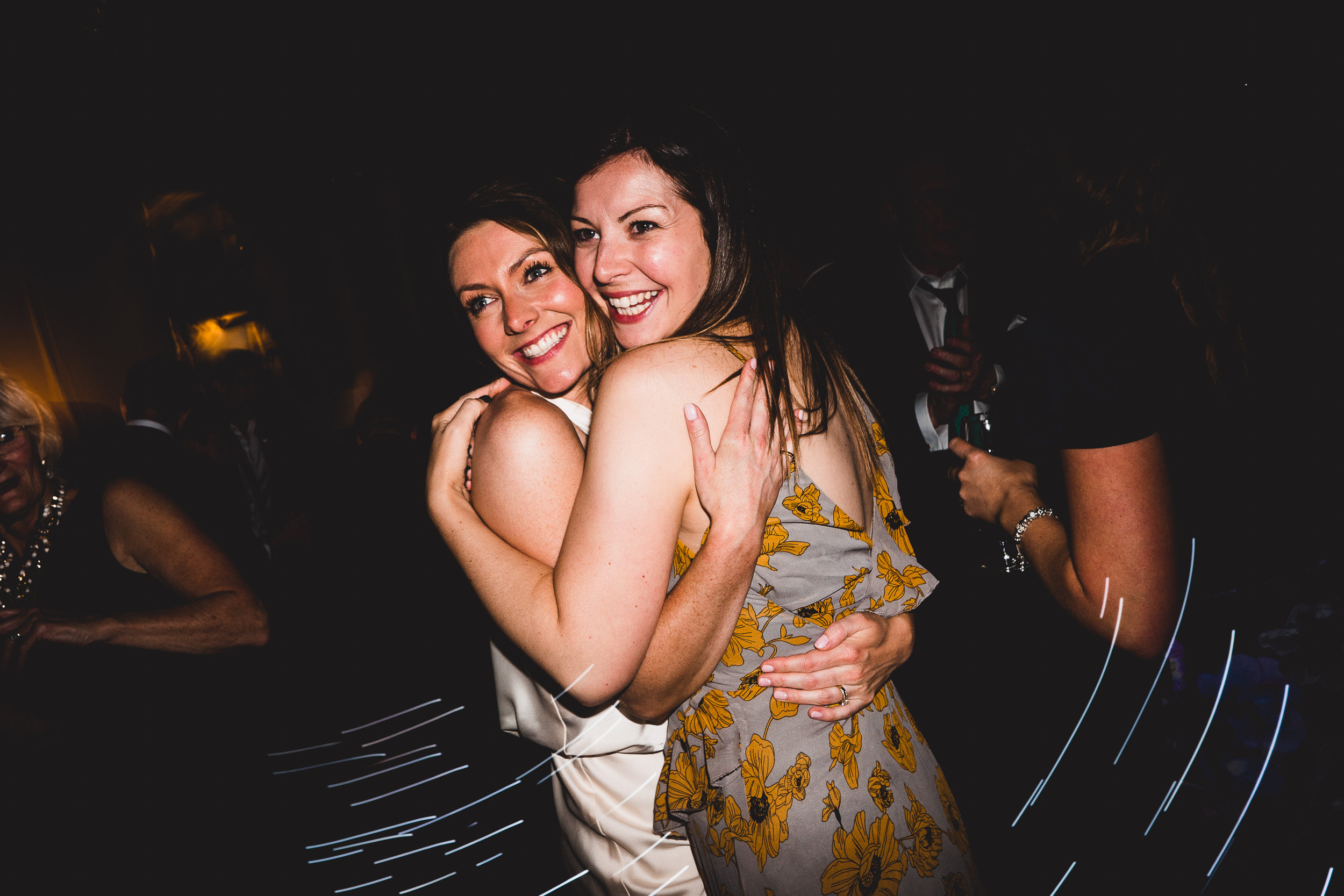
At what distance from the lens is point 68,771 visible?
7.11 ft

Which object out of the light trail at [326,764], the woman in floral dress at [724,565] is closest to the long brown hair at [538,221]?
the woman in floral dress at [724,565]

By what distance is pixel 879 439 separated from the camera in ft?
5.16

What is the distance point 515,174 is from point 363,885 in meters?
3.31

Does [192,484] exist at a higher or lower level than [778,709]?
higher

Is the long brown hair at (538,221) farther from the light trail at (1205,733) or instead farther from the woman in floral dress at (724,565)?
the light trail at (1205,733)

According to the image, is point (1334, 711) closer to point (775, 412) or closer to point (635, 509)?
point (775, 412)

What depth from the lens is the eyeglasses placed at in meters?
2.25

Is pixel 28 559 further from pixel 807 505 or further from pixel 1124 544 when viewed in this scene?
pixel 1124 544

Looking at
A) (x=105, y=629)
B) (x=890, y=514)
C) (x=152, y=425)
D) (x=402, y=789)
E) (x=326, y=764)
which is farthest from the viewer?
(x=152, y=425)

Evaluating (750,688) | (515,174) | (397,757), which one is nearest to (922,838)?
(750,688)

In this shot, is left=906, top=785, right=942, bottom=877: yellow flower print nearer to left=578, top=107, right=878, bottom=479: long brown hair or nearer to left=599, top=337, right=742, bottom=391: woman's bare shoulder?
left=578, top=107, right=878, bottom=479: long brown hair

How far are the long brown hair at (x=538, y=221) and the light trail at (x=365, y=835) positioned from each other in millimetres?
3079

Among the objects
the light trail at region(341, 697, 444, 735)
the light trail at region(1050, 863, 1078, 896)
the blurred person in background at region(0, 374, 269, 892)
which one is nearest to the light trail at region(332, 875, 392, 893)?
the light trail at region(341, 697, 444, 735)

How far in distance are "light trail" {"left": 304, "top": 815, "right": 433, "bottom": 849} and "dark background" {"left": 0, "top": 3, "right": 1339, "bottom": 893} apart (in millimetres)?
101
